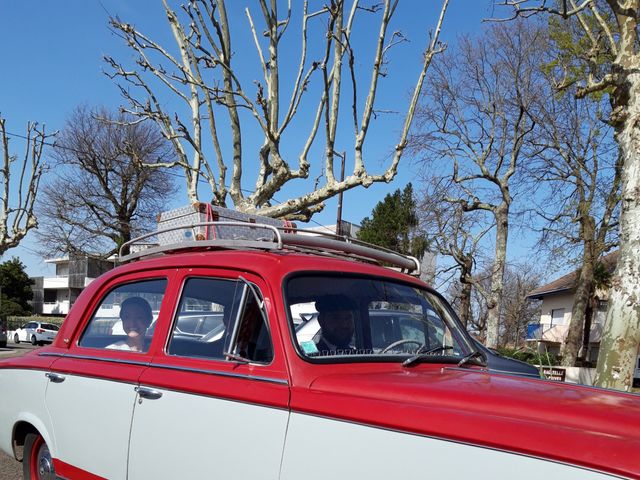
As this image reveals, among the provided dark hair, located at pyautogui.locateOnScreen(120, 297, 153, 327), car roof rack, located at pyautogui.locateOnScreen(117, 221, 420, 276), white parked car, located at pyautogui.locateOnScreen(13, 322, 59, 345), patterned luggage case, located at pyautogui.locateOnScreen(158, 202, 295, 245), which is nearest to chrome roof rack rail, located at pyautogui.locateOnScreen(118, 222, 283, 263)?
car roof rack, located at pyautogui.locateOnScreen(117, 221, 420, 276)

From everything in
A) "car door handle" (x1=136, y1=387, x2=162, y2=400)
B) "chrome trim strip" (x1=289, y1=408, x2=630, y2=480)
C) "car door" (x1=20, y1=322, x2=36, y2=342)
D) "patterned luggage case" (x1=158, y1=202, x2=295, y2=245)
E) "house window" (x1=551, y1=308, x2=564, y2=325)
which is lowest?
"car door" (x1=20, y1=322, x2=36, y2=342)

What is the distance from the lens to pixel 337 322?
3279 mm

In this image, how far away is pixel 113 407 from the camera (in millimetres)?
3439

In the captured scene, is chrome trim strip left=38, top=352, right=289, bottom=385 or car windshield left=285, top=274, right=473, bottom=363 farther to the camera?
car windshield left=285, top=274, right=473, bottom=363

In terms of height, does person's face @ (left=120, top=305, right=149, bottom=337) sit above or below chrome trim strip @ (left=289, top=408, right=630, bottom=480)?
above

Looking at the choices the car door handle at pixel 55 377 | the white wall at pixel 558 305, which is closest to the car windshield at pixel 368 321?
the car door handle at pixel 55 377

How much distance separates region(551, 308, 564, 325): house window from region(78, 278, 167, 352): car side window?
41.1 metres

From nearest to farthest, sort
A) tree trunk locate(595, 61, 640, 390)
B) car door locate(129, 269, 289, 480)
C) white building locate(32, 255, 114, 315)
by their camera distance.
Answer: car door locate(129, 269, 289, 480) < tree trunk locate(595, 61, 640, 390) < white building locate(32, 255, 114, 315)

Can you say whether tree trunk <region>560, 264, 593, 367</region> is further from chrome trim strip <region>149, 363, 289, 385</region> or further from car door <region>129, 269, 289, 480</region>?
chrome trim strip <region>149, 363, 289, 385</region>

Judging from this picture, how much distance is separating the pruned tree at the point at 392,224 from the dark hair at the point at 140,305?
29.2m

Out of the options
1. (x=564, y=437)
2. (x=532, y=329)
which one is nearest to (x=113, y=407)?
(x=564, y=437)

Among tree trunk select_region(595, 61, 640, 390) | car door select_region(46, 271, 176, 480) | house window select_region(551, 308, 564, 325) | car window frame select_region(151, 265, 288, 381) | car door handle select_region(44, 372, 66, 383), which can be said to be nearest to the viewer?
car window frame select_region(151, 265, 288, 381)

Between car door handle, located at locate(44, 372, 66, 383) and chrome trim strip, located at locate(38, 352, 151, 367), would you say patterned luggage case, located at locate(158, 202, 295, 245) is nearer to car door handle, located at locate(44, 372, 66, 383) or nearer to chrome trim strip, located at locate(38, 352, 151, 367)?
chrome trim strip, located at locate(38, 352, 151, 367)

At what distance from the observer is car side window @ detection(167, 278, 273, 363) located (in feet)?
9.84
